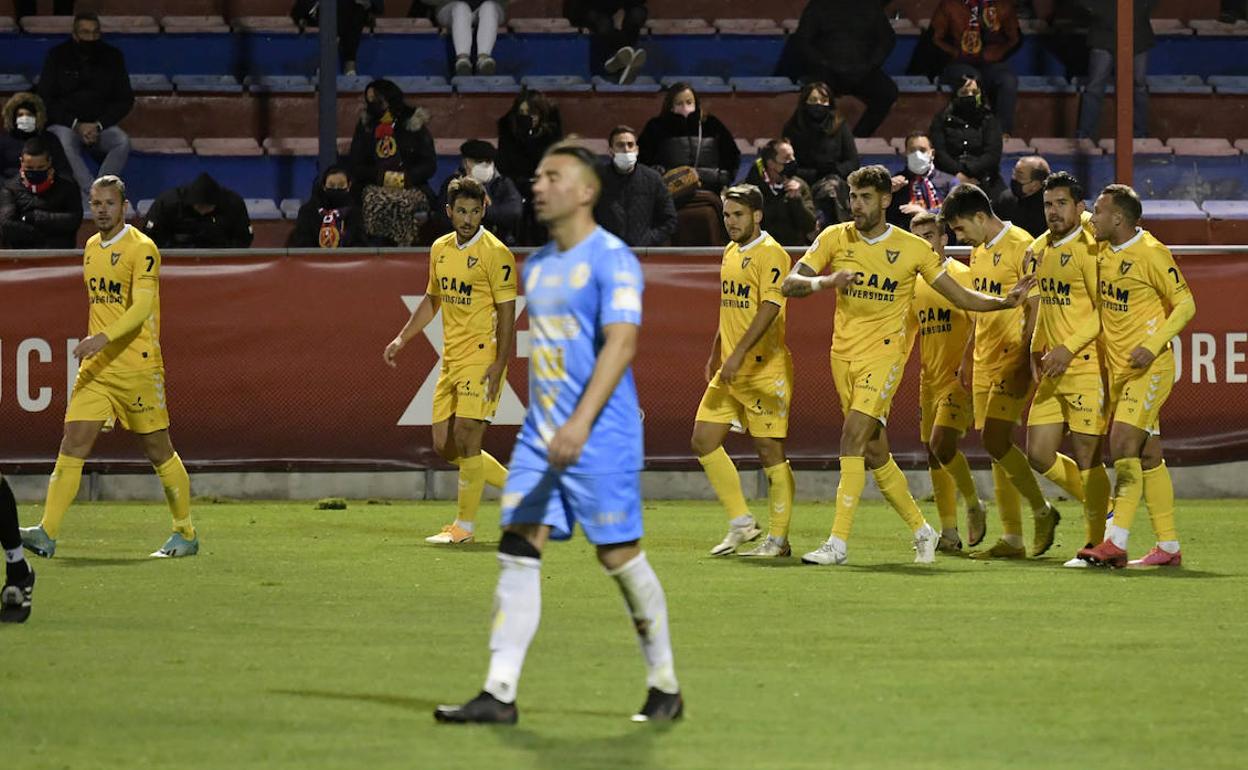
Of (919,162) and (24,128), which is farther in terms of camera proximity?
(919,162)

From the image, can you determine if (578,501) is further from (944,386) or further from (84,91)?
(84,91)

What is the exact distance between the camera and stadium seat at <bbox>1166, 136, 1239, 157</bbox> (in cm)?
2138

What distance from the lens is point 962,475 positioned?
13.1 metres

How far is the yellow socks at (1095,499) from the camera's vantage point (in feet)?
40.1

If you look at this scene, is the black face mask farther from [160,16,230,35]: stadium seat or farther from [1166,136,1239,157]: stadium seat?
[1166,136,1239,157]: stadium seat

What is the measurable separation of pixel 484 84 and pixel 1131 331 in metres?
10.8

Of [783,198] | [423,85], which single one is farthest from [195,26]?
[783,198]

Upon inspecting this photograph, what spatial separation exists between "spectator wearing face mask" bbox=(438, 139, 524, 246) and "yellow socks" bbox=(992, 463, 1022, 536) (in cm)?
604

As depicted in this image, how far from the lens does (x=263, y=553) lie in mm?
12602

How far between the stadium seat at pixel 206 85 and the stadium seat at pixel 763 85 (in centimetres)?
515

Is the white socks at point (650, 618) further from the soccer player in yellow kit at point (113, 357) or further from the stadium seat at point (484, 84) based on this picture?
the stadium seat at point (484, 84)

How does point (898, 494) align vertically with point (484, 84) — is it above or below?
below

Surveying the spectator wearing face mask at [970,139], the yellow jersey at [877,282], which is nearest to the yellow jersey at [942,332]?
the yellow jersey at [877,282]

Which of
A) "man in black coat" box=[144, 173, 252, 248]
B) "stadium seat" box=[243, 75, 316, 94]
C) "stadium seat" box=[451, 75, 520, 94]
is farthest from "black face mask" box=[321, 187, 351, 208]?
"stadium seat" box=[243, 75, 316, 94]
